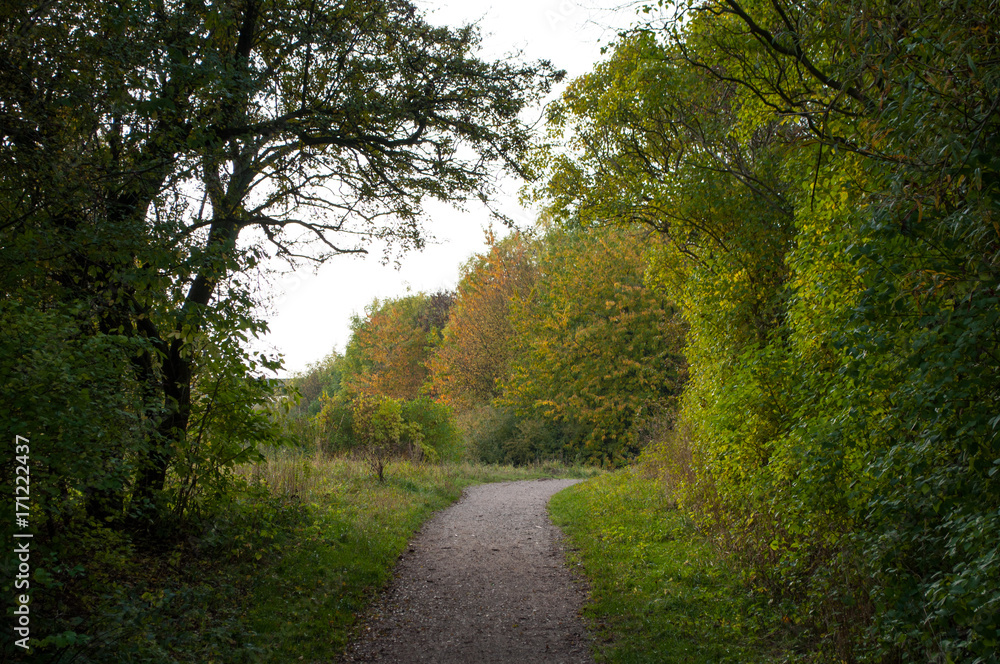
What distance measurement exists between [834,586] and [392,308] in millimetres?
39086

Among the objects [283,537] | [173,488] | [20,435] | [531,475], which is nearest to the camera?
[20,435]

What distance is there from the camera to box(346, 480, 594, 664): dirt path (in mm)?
5488

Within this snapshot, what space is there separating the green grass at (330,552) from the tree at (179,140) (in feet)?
5.88

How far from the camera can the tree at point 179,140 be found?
14.1 feet

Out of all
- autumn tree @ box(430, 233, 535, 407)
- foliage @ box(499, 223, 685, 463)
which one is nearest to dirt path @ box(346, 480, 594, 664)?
foliage @ box(499, 223, 685, 463)

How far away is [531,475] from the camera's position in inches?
805

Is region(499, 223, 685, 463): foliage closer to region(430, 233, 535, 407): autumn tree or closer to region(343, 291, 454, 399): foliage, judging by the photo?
region(430, 233, 535, 407): autumn tree

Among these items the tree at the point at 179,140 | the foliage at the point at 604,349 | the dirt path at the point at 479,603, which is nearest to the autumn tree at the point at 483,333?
the foliage at the point at 604,349

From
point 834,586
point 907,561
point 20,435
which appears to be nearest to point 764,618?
point 834,586

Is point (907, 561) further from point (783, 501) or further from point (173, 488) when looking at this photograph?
point (173, 488)

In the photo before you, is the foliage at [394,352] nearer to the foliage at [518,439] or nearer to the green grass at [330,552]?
the foliage at [518,439]

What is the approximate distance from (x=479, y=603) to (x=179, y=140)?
5.84m

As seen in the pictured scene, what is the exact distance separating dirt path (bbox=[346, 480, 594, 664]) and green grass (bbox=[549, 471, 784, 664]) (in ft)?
1.18

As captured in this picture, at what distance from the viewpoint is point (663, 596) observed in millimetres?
6410
